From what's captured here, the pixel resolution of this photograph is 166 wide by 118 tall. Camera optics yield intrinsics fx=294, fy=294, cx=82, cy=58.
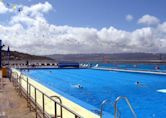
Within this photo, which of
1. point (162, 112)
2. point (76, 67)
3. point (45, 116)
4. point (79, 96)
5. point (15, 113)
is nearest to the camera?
point (45, 116)

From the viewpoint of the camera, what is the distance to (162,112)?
10.4 metres

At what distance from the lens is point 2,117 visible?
7.08m

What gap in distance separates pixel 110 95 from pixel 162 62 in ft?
188

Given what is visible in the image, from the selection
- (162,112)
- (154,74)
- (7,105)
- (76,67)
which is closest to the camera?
(7,105)

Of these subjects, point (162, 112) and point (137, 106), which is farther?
point (137, 106)

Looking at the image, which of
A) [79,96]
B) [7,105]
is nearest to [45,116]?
[7,105]

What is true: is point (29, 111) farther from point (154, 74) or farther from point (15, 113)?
point (154, 74)

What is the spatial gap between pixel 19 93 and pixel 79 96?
137 inches

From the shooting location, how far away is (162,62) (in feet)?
226

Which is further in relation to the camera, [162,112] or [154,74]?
[154,74]

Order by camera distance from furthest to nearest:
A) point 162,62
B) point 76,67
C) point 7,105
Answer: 1. point 162,62
2. point 76,67
3. point 7,105

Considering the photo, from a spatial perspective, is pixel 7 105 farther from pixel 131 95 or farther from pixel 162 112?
pixel 131 95

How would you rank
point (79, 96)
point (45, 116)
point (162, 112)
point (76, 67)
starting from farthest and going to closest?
point (76, 67) < point (79, 96) < point (162, 112) < point (45, 116)

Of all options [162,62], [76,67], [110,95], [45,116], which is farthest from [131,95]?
[162,62]
